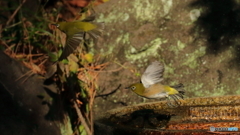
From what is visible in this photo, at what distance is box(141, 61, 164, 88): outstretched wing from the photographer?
1.70m

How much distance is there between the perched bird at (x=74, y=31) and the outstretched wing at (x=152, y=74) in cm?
63

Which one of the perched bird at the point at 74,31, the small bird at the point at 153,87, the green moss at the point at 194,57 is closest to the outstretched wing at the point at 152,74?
the small bird at the point at 153,87

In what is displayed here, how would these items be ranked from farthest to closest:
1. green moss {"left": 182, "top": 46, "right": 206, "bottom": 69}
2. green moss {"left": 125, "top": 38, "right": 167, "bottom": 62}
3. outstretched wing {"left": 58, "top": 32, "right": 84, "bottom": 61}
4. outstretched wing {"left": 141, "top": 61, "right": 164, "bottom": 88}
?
green moss {"left": 125, "top": 38, "right": 167, "bottom": 62}, green moss {"left": 182, "top": 46, "right": 206, "bottom": 69}, outstretched wing {"left": 58, "top": 32, "right": 84, "bottom": 61}, outstretched wing {"left": 141, "top": 61, "right": 164, "bottom": 88}

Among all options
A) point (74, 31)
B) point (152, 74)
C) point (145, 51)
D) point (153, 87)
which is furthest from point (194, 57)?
point (152, 74)

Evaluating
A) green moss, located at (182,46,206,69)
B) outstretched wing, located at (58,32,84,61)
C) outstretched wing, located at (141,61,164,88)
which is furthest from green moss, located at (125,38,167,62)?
outstretched wing, located at (141,61,164,88)

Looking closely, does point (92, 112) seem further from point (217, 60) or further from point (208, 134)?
point (208, 134)

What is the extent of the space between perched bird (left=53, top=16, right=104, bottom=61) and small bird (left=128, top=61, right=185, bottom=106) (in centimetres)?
58

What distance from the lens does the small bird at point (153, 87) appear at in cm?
171

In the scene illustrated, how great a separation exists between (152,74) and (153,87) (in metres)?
0.16

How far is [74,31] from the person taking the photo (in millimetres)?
2480

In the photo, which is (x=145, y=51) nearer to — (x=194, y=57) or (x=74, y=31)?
(x=194, y=57)

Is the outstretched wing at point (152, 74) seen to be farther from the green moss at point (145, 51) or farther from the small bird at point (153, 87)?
the green moss at point (145, 51)

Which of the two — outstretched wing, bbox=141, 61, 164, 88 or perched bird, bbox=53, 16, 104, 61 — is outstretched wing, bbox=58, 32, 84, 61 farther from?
outstretched wing, bbox=141, 61, 164, 88

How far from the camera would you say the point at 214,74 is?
3.05 m
